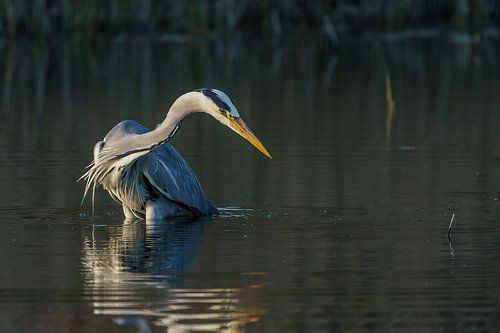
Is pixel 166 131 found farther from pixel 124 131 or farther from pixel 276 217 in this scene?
pixel 276 217

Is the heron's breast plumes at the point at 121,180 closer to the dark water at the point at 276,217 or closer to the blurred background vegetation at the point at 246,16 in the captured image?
the dark water at the point at 276,217

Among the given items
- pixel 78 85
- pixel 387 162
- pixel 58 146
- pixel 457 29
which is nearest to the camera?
pixel 387 162

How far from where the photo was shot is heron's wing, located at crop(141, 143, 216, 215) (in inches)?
419

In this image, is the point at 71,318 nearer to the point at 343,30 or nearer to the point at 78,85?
the point at 78,85

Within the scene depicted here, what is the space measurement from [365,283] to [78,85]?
13407 mm

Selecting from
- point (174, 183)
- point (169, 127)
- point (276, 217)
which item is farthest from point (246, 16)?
point (169, 127)

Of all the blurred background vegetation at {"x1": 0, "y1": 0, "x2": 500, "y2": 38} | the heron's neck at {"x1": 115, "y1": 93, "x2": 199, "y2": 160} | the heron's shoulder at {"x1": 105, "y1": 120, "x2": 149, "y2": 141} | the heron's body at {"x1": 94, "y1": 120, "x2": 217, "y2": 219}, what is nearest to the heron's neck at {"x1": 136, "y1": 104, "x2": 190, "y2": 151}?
the heron's neck at {"x1": 115, "y1": 93, "x2": 199, "y2": 160}

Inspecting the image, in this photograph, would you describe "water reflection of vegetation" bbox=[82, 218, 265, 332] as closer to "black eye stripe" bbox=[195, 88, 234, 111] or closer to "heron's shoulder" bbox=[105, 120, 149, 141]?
"heron's shoulder" bbox=[105, 120, 149, 141]

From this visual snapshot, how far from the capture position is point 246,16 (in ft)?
94.7

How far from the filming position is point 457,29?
28891 mm

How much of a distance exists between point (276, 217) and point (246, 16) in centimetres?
1878

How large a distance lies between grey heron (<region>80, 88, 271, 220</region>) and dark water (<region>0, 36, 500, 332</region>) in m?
0.19

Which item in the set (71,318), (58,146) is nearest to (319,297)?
(71,318)

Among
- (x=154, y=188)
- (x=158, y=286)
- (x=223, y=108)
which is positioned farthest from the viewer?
(x=154, y=188)
